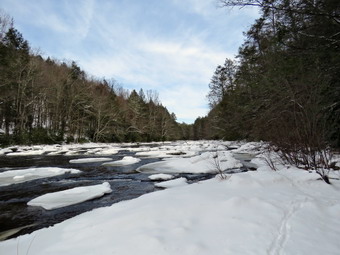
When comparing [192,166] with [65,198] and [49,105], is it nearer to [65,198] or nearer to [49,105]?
[65,198]

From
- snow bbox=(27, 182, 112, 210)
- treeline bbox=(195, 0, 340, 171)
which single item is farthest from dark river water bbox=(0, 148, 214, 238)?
treeline bbox=(195, 0, 340, 171)

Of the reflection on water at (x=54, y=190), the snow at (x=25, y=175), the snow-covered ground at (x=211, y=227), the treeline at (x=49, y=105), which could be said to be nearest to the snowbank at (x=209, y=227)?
the snow-covered ground at (x=211, y=227)

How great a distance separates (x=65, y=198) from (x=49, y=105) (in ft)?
107

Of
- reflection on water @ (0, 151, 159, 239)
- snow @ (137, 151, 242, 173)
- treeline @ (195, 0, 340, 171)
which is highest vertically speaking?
treeline @ (195, 0, 340, 171)

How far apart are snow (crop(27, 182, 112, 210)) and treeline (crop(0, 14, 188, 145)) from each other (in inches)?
835

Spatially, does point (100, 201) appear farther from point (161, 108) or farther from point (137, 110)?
point (161, 108)

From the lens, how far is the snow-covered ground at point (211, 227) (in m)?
2.46

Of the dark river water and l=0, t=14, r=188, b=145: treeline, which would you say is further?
l=0, t=14, r=188, b=145: treeline

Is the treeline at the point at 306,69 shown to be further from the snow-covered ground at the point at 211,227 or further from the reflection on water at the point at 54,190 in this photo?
the reflection on water at the point at 54,190

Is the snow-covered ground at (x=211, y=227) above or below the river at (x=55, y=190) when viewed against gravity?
above

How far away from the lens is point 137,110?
49.5 meters

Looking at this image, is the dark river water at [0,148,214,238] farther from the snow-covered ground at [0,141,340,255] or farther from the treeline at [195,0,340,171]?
the treeline at [195,0,340,171]

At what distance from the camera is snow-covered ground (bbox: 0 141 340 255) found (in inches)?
96.7

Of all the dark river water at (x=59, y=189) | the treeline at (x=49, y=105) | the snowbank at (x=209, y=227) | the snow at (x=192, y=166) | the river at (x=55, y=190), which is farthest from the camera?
the treeline at (x=49, y=105)
